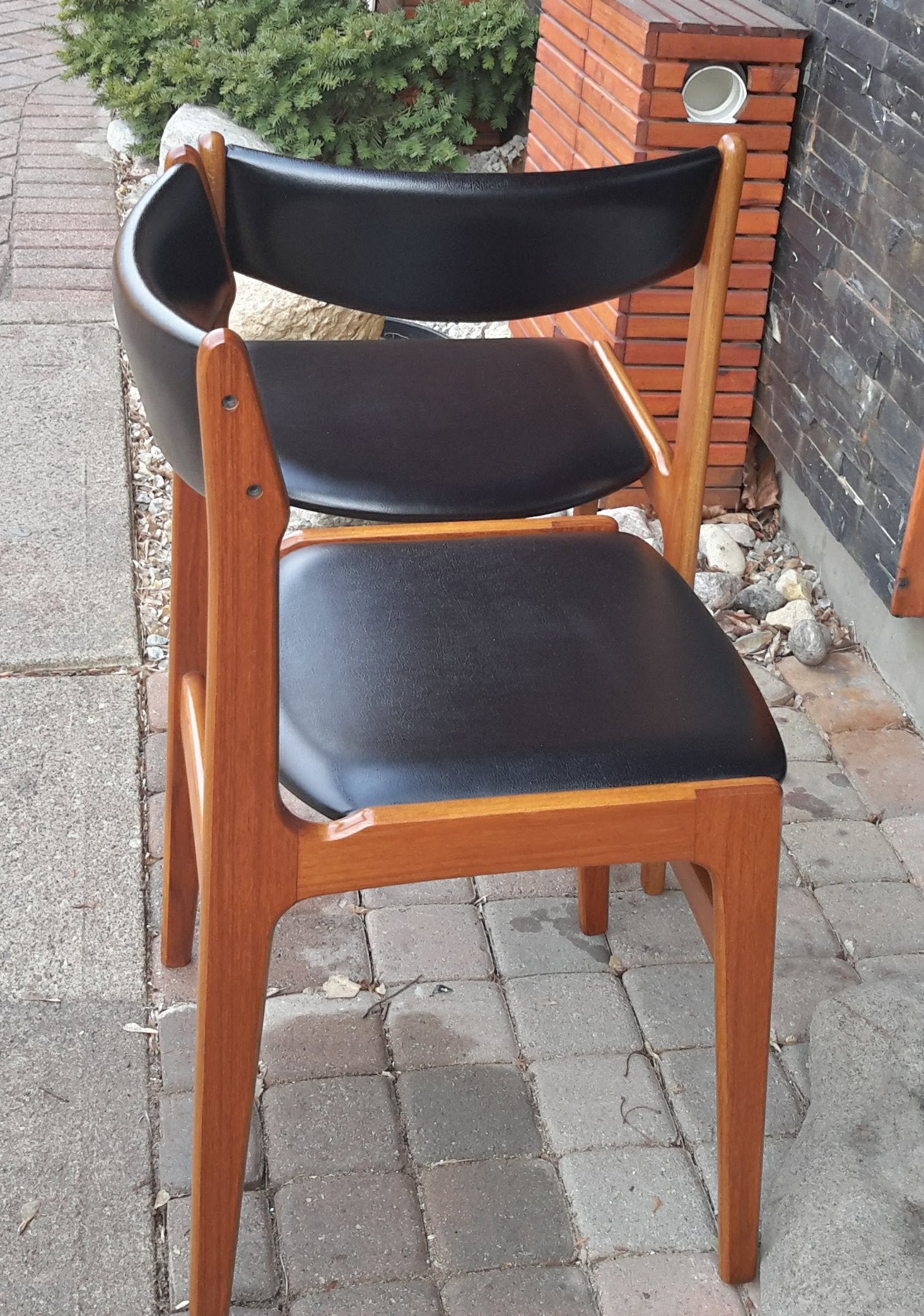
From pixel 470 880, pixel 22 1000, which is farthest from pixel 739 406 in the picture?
pixel 22 1000

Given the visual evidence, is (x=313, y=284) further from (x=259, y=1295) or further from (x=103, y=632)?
(x=103, y=632)

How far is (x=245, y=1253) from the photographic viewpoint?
149 cm

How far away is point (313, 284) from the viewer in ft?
4.64

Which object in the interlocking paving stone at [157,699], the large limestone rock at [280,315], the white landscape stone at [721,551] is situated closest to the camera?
the interlocking paving stone at [157,699]

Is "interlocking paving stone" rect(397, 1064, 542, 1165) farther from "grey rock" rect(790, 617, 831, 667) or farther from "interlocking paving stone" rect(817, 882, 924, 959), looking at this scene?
"grey rock" rect(790, 617, 831, 667)

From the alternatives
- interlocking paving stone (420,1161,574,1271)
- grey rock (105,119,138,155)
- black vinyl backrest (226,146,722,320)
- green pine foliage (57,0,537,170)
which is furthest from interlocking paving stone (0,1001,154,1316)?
grey rock (105,119,138,155)

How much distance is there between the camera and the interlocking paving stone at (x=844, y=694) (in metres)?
2.44

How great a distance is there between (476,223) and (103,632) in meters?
1.42

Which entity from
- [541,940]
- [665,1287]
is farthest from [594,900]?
[665,1287]

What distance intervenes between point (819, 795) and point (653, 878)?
389 millimetres

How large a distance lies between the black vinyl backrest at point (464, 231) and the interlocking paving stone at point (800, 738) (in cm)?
110

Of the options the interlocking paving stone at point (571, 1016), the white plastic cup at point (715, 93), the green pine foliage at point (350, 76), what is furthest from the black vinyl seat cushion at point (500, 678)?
the green pine foliage at point (350, 76)

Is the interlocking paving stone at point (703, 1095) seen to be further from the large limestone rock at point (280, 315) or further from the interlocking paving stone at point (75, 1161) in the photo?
the large limestone rock at point (280, 315)

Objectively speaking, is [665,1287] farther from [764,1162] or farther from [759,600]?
[759,600]
